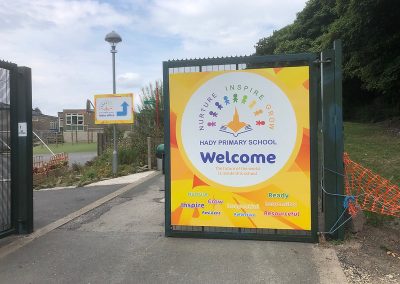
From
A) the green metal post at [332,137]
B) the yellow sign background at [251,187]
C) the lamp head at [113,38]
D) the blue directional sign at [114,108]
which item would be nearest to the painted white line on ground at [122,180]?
the blue directional sign at [114,108]

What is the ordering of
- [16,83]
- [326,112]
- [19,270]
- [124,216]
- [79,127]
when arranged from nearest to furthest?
[19,270] → [326,112] → [16,83] → [124,216] → [79,127]

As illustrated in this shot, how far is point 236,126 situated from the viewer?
17.2ft

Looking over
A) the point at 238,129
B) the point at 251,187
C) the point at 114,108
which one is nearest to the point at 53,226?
the point at 251,187

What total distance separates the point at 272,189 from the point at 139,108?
11526 millimetres

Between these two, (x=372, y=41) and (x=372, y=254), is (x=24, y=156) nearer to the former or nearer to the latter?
(x=372, y=254)

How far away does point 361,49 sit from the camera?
17688 millimetres

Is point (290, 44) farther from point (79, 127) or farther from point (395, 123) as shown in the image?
point (79, 127)

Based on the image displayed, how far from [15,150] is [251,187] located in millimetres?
3218

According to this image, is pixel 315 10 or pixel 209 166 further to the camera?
pixel 315 10

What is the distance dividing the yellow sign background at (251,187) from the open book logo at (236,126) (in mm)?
594

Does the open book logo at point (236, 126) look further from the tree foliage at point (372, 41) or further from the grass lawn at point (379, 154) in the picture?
the tree foliage at point (372, 41)

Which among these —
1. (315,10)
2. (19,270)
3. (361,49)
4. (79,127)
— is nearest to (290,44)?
(315,10)

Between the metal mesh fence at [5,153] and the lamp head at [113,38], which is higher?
the lamp head at [113,38]

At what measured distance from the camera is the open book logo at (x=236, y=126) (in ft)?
17.1
